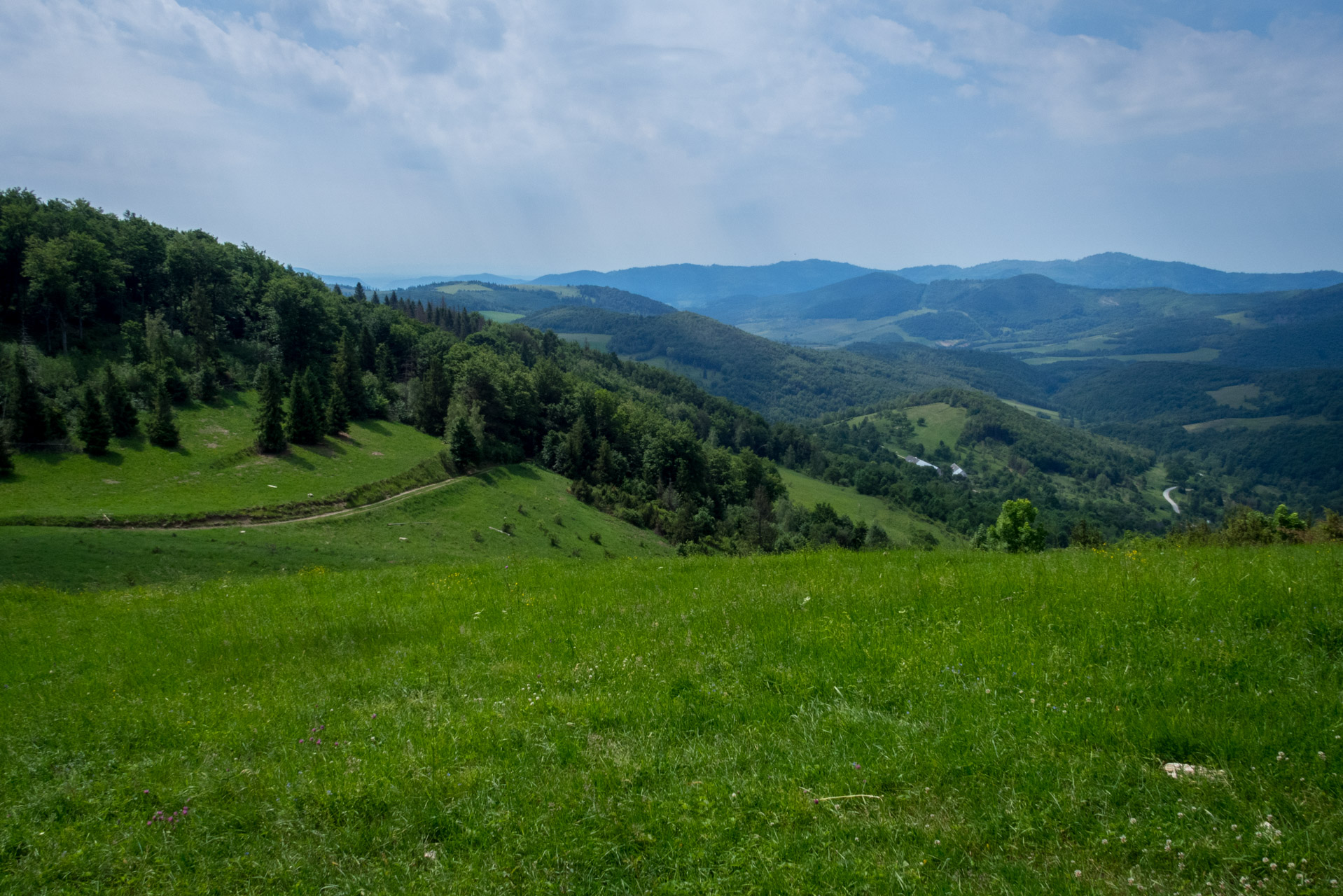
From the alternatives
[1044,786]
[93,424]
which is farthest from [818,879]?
[93,424]

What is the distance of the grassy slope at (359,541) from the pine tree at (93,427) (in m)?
21.5

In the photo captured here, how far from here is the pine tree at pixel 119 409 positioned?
62.3 meters

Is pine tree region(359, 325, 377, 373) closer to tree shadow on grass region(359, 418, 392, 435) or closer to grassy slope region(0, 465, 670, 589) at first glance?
tree shadow on grass region(359, 418, 392, 435)

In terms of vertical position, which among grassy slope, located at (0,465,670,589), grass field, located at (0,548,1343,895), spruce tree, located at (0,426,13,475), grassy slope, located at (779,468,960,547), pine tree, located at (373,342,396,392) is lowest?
grassy slope, located at (779,468,960,547)

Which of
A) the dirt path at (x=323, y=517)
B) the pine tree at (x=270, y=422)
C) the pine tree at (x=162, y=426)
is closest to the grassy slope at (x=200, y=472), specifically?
the pine tree at (x=162, y=426)

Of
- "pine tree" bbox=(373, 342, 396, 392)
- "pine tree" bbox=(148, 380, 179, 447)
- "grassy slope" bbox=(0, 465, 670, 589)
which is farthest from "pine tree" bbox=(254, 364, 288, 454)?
"pine tree" bbox=(373, 342, 396, 392)

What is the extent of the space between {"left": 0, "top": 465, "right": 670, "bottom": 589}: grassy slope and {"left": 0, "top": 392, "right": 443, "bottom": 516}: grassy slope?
6.18m

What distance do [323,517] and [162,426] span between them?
22134 mm

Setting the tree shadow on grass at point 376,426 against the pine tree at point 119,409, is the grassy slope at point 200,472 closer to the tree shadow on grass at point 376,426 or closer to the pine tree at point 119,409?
the pine tree at point 119,409

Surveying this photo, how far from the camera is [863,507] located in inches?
5723

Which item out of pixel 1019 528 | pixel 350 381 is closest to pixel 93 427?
pixel 350 381

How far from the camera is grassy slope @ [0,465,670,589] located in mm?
33719

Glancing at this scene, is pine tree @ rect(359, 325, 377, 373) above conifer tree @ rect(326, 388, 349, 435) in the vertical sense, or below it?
above

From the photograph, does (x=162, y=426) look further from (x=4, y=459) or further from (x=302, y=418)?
(x=4, y=459)
